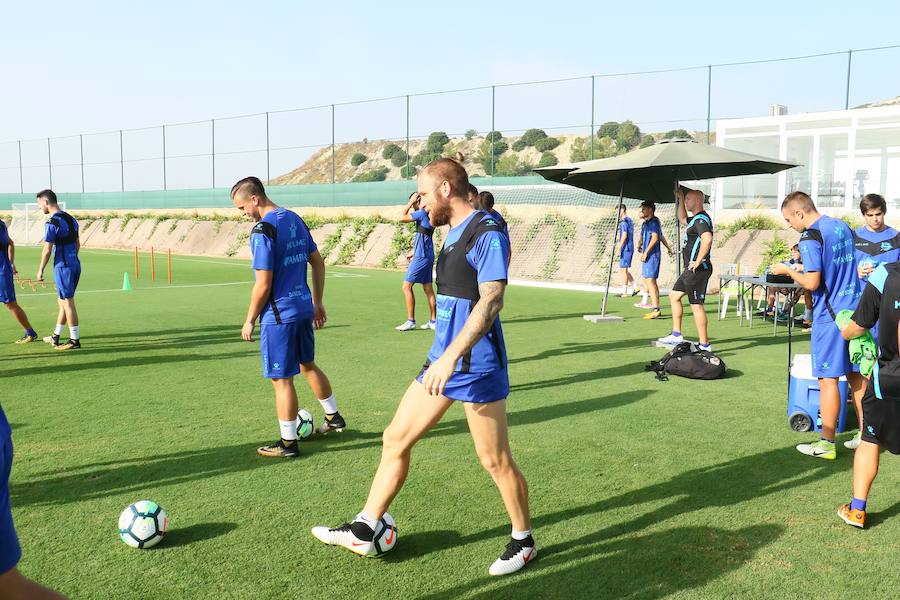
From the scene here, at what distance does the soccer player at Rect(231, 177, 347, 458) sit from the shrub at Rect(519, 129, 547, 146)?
85.0ft

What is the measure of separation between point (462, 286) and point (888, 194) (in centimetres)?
2100

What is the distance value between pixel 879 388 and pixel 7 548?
395 centimetres

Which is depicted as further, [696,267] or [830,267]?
[696,267]

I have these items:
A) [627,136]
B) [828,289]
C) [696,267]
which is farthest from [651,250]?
[627,136]

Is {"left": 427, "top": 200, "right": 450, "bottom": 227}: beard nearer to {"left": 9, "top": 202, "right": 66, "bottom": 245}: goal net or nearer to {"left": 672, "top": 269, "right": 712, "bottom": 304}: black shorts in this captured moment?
{"left": 672, "top": 269, "right": 712, "bottom": 304}: black shorts

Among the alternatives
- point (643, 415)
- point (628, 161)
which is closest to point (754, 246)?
point (628, 161)

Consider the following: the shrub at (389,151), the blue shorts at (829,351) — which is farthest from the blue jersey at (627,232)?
the shrub at (389,151)

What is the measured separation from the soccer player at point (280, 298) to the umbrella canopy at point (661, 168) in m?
5.29

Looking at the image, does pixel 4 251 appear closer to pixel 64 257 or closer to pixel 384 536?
pixel 64 257

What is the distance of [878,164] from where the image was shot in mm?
20938

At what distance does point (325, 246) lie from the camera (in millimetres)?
Answer: 28594

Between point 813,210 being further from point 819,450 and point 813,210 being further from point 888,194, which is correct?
point 888,194

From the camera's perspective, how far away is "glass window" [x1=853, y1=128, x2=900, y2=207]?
67.2 feet

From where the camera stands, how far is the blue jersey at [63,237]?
9.41 m
